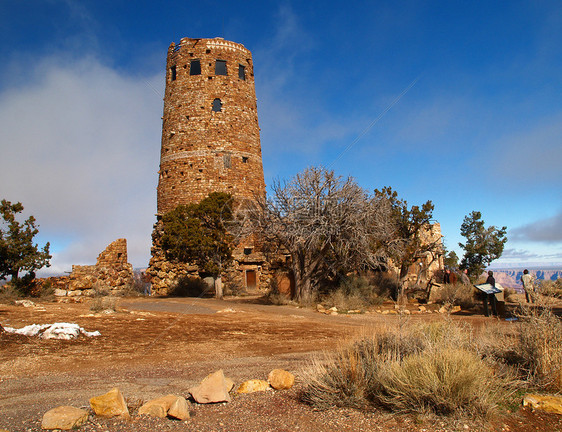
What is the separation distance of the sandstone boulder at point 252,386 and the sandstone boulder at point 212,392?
40 centimetres

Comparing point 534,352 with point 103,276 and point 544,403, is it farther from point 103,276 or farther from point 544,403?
point 103,276

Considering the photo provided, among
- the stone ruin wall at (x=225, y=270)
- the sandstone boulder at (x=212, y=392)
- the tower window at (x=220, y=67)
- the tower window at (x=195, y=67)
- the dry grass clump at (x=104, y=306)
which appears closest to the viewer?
the sandstone boulder at (x=212, y=392)

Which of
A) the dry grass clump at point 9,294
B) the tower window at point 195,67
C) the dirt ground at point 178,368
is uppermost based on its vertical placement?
the tower window at point 195,67

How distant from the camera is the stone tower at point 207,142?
2661 centimetres

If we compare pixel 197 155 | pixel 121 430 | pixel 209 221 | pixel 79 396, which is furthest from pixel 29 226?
pixel 121 430

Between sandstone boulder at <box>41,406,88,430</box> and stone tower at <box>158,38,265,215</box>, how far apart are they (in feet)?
74.1

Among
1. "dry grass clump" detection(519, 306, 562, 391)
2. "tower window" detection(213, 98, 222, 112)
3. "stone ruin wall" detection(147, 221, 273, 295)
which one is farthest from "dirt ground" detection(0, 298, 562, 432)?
"tower window" detection(213, 98, 222, 112)

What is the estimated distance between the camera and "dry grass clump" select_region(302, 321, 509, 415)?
4.27 meters

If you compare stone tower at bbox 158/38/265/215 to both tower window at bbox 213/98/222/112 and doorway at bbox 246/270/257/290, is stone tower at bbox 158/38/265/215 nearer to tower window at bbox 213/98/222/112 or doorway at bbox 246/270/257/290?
Answer: tower window at bbox 213/98/222/112

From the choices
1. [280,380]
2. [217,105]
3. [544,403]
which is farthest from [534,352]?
[217,105]

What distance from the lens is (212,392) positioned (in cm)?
479

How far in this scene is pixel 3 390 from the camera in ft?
17.7

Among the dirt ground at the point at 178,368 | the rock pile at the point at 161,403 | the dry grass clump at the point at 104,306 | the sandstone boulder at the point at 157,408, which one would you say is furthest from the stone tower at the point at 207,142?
the sandstone boulder at the point at 157,408

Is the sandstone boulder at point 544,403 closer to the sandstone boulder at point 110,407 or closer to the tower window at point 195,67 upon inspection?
the sandstone boulder at point 110,407
